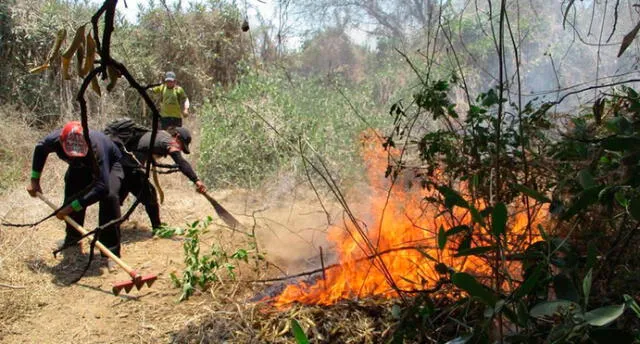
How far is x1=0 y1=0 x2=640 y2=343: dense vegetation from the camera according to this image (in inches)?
61.1

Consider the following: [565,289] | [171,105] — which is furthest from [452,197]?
[171,105]

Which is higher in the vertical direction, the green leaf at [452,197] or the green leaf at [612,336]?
the green leaf at [452,197]

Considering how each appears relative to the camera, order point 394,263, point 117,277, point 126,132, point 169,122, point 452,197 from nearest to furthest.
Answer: point 452,197, point 394,263, point 117,277, point 126,132, point 169,122

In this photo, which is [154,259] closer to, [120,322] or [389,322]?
[120,322]

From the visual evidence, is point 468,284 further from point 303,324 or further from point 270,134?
point 270,134

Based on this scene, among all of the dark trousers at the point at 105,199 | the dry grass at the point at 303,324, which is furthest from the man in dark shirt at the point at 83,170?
the dry grass at the point at 303,324

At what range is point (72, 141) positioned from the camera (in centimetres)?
458

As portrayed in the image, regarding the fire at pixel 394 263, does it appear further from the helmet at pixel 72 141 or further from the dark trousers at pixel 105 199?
the helmet at pixel 72 141

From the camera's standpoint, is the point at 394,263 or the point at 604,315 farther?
the point at 394,263

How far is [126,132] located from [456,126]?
3.43 meters

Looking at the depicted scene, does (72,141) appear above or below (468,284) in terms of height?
above

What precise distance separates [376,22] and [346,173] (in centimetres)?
879

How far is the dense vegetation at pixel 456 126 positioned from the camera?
1.55 m

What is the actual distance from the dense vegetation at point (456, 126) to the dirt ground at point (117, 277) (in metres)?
1.25
